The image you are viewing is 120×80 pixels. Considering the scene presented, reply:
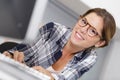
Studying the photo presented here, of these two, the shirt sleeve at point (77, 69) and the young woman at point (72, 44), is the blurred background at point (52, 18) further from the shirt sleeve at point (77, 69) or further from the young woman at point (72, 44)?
the shirt sleeve at point (77, 69)

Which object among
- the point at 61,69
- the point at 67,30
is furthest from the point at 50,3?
the point at 61,69

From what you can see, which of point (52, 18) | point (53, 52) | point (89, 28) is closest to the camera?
point (89, 28)

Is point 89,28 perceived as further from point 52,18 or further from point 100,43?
point 52,18

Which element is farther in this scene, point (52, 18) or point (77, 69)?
point (52, 18)

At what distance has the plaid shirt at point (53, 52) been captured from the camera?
1119 millimetres

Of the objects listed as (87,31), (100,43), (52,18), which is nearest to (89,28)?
(87,31)

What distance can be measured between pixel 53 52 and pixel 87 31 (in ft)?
0.65

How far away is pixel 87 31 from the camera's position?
109 cm

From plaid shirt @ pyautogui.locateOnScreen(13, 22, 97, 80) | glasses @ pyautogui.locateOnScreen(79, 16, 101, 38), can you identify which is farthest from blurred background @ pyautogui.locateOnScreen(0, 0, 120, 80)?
glasses @ pyautogui.locateOnScreen(79, 16, 101, 38)

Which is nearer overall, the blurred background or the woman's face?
the blurred background

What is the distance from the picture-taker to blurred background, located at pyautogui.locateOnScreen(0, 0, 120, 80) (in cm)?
51

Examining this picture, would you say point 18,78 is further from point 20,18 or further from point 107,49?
point 107,49

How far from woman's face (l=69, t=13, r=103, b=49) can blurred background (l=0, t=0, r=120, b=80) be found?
Answer: 16 cm

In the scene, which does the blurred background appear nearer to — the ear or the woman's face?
the woman's face
